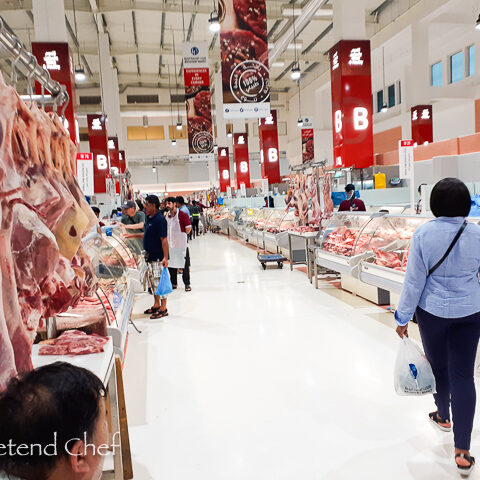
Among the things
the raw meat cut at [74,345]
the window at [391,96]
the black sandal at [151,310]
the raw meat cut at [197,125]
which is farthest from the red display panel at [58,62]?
the window at [391,96]

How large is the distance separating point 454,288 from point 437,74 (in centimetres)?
1946

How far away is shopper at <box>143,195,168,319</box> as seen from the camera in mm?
6188

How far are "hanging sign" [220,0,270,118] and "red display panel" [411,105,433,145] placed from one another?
9655mm

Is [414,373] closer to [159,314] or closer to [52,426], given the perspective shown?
[52,426]

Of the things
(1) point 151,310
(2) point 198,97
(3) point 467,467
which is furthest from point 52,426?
(2) point 198,97

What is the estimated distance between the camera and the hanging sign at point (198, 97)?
1393 centimetres

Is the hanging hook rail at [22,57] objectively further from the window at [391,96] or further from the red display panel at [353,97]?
the window at [391,96]

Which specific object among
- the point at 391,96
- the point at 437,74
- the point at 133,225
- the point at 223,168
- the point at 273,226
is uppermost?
the point at 437,74

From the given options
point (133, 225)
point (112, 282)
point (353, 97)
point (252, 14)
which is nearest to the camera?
point (112, 282)

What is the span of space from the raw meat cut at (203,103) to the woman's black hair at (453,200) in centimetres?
1296

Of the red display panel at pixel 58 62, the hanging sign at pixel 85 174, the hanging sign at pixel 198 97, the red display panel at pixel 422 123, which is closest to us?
the hanging sign at pixel 85 174

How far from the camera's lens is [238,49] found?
8008 millimetres

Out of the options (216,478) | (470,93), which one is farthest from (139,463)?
(470,93)

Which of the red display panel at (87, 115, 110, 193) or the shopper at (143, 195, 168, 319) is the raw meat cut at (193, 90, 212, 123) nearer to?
the red display panel at (87, 115, 110, 193)
